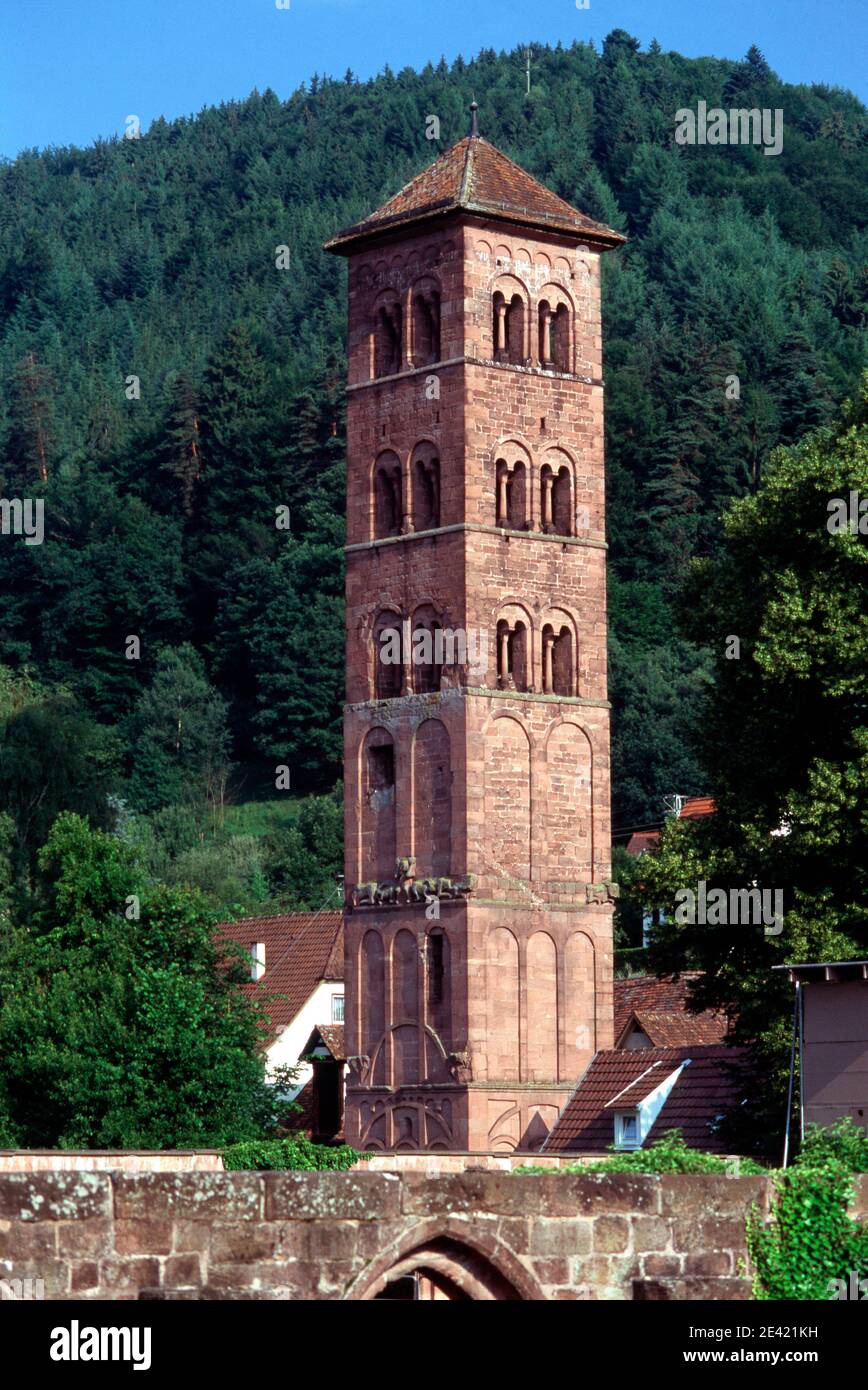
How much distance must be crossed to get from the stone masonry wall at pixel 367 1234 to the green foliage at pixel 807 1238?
0.19 metres

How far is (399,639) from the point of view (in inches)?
2579

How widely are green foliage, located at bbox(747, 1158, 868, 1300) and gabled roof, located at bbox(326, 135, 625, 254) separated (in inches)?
1855

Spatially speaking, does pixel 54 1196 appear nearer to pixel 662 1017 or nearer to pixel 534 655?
pixel 534 655

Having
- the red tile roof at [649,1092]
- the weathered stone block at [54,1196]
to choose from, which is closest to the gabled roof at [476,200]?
the red tile roof at [649,1092]

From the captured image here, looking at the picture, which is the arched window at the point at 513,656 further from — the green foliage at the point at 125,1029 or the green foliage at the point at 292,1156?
the green foliage at the point at 292,1156

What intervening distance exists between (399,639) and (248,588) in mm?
80335

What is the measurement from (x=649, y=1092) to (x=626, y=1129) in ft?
3.67

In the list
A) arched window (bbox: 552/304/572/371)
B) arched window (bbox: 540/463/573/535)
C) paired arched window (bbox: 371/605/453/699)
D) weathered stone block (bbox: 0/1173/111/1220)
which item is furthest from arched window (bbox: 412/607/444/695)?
weathered stone block (bbox: 0/1173/111/1220)

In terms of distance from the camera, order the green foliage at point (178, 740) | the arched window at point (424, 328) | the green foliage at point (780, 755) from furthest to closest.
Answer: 1. the green foliage at point (178, 740)
2. the arched window at point (424, 328)
3. the green foliage at point (780, 755)

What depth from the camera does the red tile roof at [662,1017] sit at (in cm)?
6275

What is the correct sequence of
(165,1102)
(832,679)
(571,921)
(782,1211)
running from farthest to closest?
1. (571,921)
2. (165,1102)
3. (832,679)
4. (782,1211)
